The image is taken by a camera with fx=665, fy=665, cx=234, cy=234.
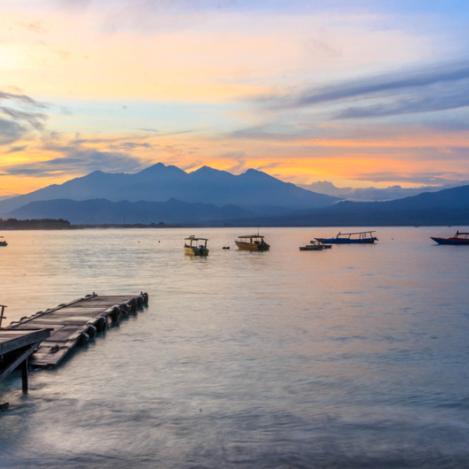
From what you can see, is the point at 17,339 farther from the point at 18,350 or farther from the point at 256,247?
the point at 256,247

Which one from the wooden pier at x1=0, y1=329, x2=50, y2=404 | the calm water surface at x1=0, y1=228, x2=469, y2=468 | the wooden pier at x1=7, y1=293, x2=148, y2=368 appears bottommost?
the calm water surface at x1=0, y1=228, x2=469, y2=468

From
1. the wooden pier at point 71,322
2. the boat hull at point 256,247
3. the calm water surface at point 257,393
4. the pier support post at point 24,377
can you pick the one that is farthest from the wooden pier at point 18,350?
the boat hull at point 256,247

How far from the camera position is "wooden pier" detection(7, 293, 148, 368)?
26.4 metres

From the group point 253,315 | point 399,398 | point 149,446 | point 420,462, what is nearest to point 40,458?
point 149,446

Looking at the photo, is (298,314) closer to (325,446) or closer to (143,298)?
(143,298)

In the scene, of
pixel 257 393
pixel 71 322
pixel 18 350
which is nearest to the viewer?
pixel 257 393

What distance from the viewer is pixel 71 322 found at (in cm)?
3416

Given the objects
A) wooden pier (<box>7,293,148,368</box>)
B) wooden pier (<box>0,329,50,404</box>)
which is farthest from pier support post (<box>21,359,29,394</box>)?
wooden pier (<box>7,293,148,368</box>)

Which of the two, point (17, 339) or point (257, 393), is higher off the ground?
point (17, 339)

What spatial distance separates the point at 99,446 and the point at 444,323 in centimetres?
2772

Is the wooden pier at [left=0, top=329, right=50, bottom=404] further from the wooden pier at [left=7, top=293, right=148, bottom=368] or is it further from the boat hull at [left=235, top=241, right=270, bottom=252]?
the boat hull at [left=235, top=241, right=270, bottom=252]

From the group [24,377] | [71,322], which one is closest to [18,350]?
[24,377]

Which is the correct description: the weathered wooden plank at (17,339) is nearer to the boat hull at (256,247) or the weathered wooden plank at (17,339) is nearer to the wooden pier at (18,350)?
the wooden pier at (18,350)

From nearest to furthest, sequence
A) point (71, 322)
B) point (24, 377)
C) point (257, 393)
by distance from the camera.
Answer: point (24, 377), point (257, 393), point (71, 322)
